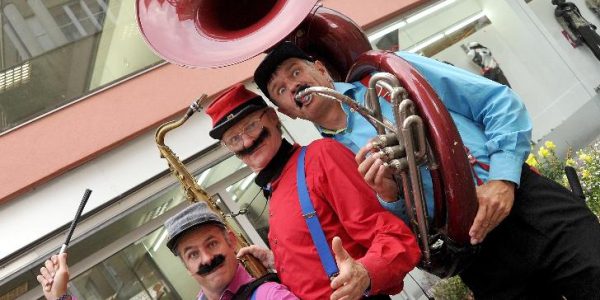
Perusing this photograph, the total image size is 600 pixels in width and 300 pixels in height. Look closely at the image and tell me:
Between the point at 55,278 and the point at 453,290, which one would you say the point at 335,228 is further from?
the point at 453,290

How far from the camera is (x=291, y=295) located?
1677mm

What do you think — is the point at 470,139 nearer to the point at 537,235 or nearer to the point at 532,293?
the point at 537,235

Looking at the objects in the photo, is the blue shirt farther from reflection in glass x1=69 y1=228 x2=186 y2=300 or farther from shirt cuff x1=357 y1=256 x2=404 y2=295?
reflection in glass x1=69 y1=228 x2=186 y2=300

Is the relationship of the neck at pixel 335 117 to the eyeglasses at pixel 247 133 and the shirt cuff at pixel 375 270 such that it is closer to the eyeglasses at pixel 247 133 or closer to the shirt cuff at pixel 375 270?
the eyeglasses at pixel 247 133

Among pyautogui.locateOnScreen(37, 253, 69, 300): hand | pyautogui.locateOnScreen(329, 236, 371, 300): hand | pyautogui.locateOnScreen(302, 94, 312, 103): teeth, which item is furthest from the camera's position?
pyautogui.locateOnScreen(37, 253, 69, 300): hand

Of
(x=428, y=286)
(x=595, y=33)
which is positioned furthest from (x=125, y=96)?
(x=595, y=33)

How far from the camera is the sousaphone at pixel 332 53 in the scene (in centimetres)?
144

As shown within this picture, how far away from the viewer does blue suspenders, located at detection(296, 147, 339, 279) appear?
164 centimetres

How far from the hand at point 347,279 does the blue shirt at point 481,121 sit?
0.98 ft

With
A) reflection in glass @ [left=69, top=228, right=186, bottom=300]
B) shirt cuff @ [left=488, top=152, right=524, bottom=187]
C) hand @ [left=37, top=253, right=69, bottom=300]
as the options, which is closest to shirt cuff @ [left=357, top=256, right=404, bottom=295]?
shirt cuff @ [left=488, top=152, right=524, bottom=187]

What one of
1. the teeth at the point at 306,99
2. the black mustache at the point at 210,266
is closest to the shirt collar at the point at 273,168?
the teeth at the point at 306,99

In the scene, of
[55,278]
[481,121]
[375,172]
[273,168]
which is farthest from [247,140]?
[55,278]

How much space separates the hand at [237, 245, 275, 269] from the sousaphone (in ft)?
2.68

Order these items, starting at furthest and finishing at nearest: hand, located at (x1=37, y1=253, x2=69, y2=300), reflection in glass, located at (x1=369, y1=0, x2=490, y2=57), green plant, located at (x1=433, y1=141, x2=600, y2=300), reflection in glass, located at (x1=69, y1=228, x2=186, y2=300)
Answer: reflection in glass, located at (x1=369, y1=0, x2=490, y2=57) < reflection in glass, located at (x1=69, y1=228, x2=186, y2=300) < green plant, located at (x1=433, y1=141, x2=600, y2=300) < hand, located at (x1=37, y1=253, x2=69, y2=300)
